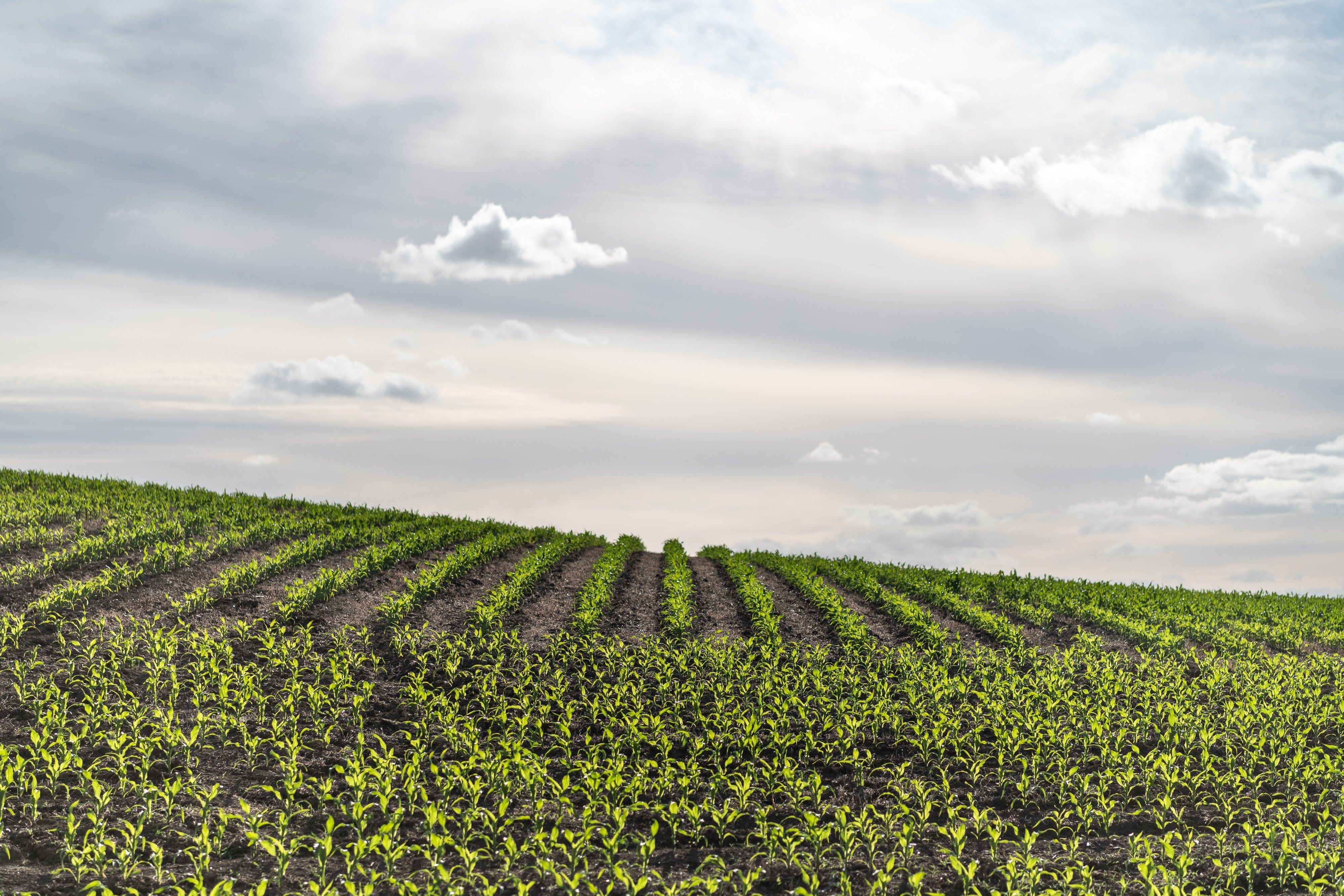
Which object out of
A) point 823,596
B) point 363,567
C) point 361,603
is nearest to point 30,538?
point 363,567

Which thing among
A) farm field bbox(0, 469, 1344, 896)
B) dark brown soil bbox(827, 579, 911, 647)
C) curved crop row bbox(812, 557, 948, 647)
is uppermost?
curved crop row bbox(812, 557, 948, 647)

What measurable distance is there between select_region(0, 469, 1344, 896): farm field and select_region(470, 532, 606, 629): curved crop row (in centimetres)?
12

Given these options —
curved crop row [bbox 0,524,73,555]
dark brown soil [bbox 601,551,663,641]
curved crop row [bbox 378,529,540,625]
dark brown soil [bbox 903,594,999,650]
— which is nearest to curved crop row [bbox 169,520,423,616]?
curved crop row [bbox 378,529,540,625]

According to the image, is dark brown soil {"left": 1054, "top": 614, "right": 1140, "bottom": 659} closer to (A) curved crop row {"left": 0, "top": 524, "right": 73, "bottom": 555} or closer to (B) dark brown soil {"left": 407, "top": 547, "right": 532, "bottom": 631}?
(B) dark brown soil {"left": 407, "top": 547, "right": 532, "bottom": 631}

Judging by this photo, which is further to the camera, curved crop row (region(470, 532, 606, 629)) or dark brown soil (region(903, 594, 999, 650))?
dark brown soil (region(903, 594, 999, 650))

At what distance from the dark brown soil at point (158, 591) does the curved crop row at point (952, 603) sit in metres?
13.6

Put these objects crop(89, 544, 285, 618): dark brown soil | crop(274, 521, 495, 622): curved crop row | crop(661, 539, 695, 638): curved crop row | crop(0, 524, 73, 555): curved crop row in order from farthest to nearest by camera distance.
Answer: crop(0, 524, 73, 555): curved crop row
crop(661, 539, 695, 638): curved crop row
crop(274, 521, 495, 622): curved crop row
crop(89, 544, 285, 618): dark brown soil

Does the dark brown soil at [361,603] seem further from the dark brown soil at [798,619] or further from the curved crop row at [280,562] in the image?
the dark brown soil at [798,619]

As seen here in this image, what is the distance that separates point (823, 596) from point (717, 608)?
2.21 metres

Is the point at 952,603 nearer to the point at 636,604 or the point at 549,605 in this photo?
the point at 636,604

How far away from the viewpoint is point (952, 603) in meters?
16.6

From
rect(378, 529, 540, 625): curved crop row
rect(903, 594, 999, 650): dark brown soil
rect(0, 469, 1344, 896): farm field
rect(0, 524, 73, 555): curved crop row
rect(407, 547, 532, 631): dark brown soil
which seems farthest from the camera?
rect(0, 524, 73, 555): curved crop row

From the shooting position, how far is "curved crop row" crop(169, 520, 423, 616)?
12.4 m

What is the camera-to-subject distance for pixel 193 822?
673 cm
